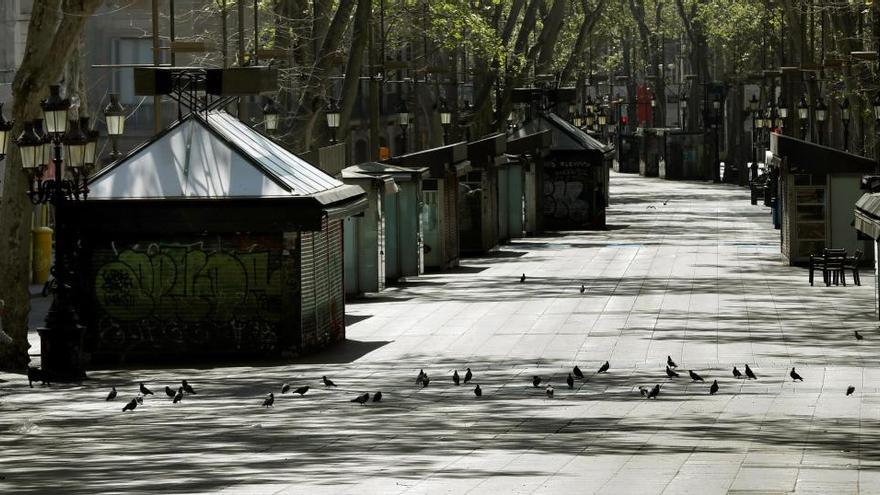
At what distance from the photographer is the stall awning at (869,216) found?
28844mm

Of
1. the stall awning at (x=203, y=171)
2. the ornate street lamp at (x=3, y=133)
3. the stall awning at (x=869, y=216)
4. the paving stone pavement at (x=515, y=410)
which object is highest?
the ornate street lamp at (x=3, y=133)

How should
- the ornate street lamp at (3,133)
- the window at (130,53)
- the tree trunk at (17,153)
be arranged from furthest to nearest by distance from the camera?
the window at (130,53) < the tree trunk at (17,153) < the ornate street lamp at (3,133)

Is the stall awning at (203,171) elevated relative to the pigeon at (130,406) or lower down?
elevated

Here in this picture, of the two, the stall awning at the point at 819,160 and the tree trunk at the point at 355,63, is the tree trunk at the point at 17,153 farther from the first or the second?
the stall awning at the point at 819,160

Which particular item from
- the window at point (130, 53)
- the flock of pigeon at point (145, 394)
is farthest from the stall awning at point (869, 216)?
the window at point (130, 53)

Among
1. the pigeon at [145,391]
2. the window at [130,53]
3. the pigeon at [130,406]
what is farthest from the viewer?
the window at [130,53]

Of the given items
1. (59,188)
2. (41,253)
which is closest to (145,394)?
(59,188)

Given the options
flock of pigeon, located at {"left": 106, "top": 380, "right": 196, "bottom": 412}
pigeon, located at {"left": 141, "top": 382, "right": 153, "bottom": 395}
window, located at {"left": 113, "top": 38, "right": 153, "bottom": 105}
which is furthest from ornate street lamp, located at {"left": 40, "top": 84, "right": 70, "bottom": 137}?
window, located at {"left": 113, "top": 38, "right": 153, "bottom": 105}

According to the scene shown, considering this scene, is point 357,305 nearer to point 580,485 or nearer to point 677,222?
point 580,485

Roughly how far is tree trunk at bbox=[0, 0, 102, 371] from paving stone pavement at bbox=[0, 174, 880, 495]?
1300 millimetres

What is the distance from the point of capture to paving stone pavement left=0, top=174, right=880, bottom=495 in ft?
44.9

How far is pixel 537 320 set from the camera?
31109 millimetres

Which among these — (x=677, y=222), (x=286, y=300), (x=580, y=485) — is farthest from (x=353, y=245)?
(x=677, y=222)

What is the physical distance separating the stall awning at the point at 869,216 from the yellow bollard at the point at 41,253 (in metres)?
18.4
